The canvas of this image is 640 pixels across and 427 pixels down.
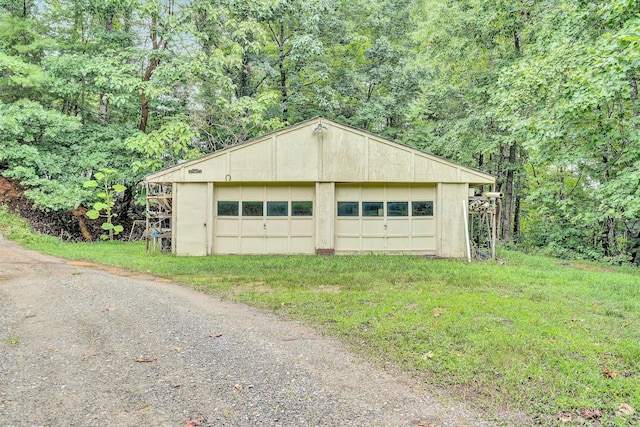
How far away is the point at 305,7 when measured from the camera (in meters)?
16.4

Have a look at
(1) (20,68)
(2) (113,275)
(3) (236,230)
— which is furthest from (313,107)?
(2) (113,275)

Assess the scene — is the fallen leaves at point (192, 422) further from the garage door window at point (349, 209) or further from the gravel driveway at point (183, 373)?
the garage door window at point (349, 209)

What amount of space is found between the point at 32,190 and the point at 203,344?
43.5ft

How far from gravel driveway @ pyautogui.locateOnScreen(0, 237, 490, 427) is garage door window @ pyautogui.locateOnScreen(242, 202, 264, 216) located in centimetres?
627

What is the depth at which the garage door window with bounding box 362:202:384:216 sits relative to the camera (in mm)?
12387

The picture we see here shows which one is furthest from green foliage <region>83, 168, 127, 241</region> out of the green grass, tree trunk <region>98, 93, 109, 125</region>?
the green grass

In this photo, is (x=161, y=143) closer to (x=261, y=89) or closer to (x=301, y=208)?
(x=261, y=89)

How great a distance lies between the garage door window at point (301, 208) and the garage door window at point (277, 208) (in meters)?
0.22

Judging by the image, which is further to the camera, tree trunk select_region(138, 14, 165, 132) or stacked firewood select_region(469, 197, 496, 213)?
tree trunk select_region(138, 14, 165, 132)

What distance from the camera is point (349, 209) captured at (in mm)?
12391

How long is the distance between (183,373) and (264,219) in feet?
28.4

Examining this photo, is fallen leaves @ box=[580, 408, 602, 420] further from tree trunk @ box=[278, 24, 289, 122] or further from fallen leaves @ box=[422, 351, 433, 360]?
tree trunk @ box=[278, 24, 289, 122]

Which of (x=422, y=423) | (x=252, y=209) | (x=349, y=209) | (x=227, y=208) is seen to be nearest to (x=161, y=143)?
(x=227, y=208)

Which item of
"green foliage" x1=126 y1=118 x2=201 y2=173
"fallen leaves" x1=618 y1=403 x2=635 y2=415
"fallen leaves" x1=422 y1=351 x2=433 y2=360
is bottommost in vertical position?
"fallen leaves" x1=618 y1=403 x2=635 y2=415
